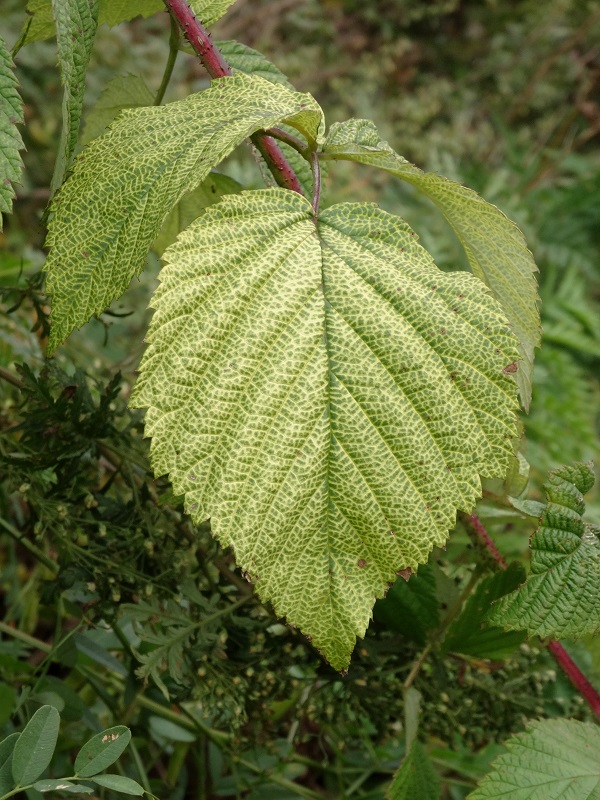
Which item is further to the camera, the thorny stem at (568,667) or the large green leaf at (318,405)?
the thorny stem at (568,667)

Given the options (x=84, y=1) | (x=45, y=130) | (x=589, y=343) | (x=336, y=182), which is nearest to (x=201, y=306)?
(x=84, y=1)

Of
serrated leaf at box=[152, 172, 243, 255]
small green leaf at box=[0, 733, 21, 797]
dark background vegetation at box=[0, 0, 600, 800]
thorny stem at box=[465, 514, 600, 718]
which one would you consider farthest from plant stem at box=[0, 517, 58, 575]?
thorny stem at box=[465, 514, 600, 718]

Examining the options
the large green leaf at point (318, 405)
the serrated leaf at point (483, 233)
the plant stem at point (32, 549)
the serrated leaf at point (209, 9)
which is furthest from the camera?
the plant stem at point (32, 549)

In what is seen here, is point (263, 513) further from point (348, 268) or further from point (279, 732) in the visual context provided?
point (279, 732)

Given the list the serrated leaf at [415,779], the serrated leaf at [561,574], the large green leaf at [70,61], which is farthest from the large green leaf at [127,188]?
the serrated leaf at [415,779]

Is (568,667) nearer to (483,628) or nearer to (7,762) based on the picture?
(483,628)

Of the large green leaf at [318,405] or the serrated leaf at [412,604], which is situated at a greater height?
the large green leaf at [318,405]

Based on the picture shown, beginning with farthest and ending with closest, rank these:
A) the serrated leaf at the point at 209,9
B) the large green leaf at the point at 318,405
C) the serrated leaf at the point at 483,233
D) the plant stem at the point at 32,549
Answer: the plant stem at the point at 32,549 < the serrated leaf at the point at 209,9 < the serrated leaf at the point at 483,233 < the large green leaf at the point at 318,405

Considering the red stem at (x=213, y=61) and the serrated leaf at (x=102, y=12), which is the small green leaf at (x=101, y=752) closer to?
the red stem at (x=213, y=61)
